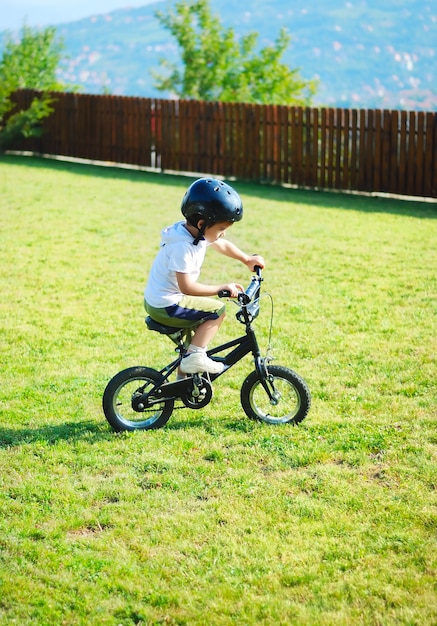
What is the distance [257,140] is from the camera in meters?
17.2

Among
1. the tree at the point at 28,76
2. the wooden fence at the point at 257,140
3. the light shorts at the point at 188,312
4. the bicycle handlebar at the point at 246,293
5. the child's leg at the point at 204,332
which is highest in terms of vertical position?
the tree at the point at 28,76

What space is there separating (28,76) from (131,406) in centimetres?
2639

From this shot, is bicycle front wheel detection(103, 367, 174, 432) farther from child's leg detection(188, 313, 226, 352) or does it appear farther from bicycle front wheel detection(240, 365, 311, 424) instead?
bicycle front wheel detection(240, 365, 311, 424)

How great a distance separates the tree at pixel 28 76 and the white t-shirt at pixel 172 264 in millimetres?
16417

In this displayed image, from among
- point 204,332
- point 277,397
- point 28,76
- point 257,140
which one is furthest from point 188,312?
point 28,76

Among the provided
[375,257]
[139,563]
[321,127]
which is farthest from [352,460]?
[321,127]

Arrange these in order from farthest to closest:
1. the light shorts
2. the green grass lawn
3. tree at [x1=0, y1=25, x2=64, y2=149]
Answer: tree at [x1=0, y1=25, x2=64, y2=149]
the light shorts
the green grass lawn

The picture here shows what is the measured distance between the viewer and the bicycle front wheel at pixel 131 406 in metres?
5.23

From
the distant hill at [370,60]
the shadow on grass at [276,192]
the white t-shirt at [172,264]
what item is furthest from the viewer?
the distant hill at [370,60]

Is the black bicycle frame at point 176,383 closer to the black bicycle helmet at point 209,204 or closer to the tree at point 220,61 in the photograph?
the black bicycle helmet at point 209,204

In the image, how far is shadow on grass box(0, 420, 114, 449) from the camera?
5.20 metres

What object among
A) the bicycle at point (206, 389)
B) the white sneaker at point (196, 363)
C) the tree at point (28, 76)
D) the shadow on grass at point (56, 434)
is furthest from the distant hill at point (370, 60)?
the shadow on grass at point (56, 434)

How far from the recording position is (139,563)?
12.8ft

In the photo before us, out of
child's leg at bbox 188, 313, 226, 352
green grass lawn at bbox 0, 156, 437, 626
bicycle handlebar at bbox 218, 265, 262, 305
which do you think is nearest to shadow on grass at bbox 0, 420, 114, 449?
green grass lawn at bbox 0, 156, 437, 626
